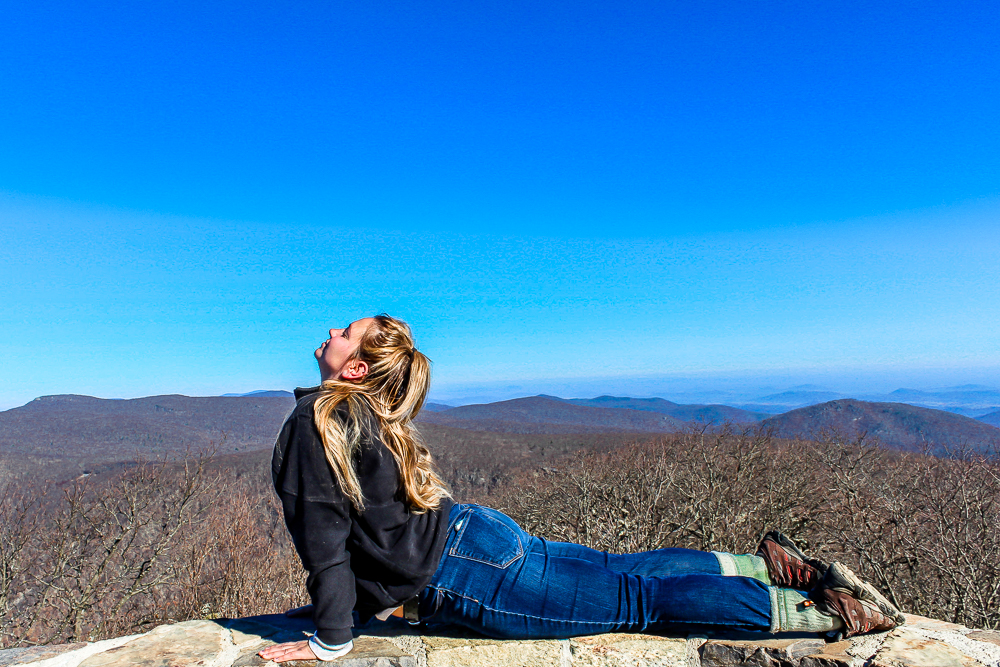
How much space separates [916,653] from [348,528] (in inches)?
85.1

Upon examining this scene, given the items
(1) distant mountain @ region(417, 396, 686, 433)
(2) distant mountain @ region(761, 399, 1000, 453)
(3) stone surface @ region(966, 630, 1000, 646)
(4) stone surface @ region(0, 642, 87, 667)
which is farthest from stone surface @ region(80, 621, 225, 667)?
(1) distant mountain @ region(417, 396, 686, 433)

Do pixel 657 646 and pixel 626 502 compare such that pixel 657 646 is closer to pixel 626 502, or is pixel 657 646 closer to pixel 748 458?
pixel 626 502

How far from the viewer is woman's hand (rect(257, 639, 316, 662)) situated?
2.43 m

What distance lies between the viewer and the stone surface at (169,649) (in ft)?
8.23

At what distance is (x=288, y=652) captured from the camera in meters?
2.45

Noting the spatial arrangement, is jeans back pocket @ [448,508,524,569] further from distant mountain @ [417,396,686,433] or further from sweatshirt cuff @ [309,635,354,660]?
distant mountain @ [417,396,686,433]

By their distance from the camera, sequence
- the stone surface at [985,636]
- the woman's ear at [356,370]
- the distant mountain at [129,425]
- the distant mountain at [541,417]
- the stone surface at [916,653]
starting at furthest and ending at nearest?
the distant mountain at [129,425], the distant mountain at [541,417], the woman's ear at [356,370], the stone surface at [985,636], the stone surface at [916,653]

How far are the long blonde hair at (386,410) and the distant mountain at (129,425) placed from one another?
392 feet

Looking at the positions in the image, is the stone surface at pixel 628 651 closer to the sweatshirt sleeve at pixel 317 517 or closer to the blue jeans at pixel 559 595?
the blue jeans at pixel 559 595

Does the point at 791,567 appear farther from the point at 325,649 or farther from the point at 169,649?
the point at 169,649

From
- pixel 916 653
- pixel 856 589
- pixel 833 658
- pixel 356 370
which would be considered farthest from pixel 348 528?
pixel 916 653

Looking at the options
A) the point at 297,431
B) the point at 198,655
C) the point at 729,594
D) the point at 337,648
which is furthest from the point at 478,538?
the point at 198,655

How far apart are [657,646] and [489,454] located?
71.5 metres

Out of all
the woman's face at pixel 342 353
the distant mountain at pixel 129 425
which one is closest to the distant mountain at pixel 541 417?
the distant mountain at pixel 129 425
